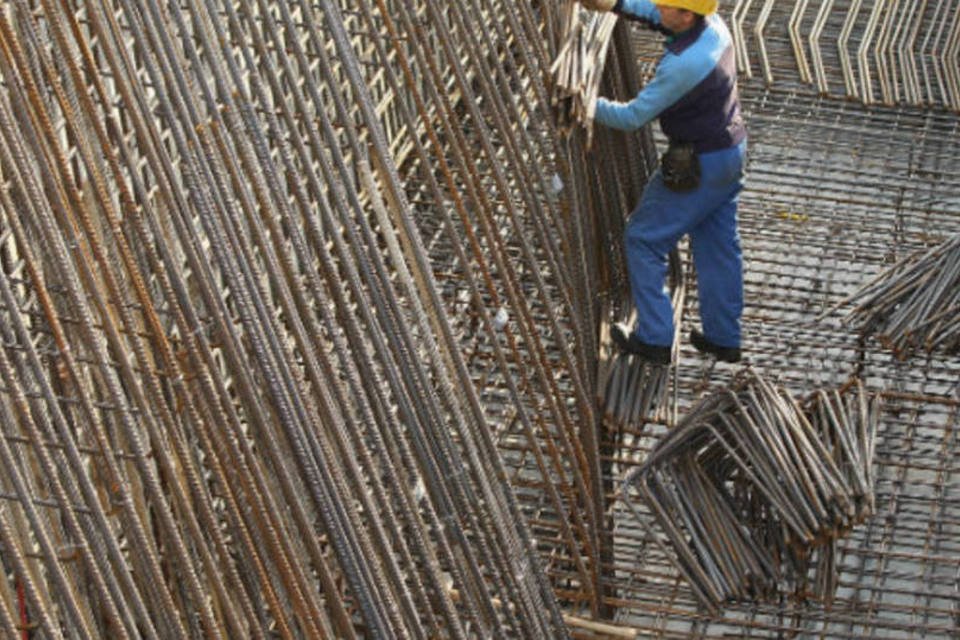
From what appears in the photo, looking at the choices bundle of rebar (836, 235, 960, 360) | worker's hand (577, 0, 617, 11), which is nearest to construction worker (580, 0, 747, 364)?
worker's hand (577, 0, 617, 11)

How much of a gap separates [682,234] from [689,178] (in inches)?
10.4

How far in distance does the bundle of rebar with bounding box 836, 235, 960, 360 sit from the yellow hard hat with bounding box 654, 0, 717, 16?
4.07ft

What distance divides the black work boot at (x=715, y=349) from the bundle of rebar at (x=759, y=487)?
1145 mm

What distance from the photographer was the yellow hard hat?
273 inches

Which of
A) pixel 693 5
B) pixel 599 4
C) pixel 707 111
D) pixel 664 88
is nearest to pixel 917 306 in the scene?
pixel 707 111

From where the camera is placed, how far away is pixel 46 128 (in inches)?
178

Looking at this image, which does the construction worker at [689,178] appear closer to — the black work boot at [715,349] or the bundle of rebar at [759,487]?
the black work boot at [715,349]

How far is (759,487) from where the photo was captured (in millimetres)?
6133

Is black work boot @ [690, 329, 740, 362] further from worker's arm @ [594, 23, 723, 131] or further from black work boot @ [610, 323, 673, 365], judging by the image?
worker's arm @ [594, 23, 723, 131]

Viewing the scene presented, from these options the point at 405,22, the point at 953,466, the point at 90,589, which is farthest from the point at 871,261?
the point at 90,589

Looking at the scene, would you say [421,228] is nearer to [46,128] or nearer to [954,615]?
[954,615]

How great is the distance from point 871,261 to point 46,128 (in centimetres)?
473

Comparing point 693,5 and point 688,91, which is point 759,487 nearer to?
point 688,91

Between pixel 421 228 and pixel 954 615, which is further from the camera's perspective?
pixel 421 228
